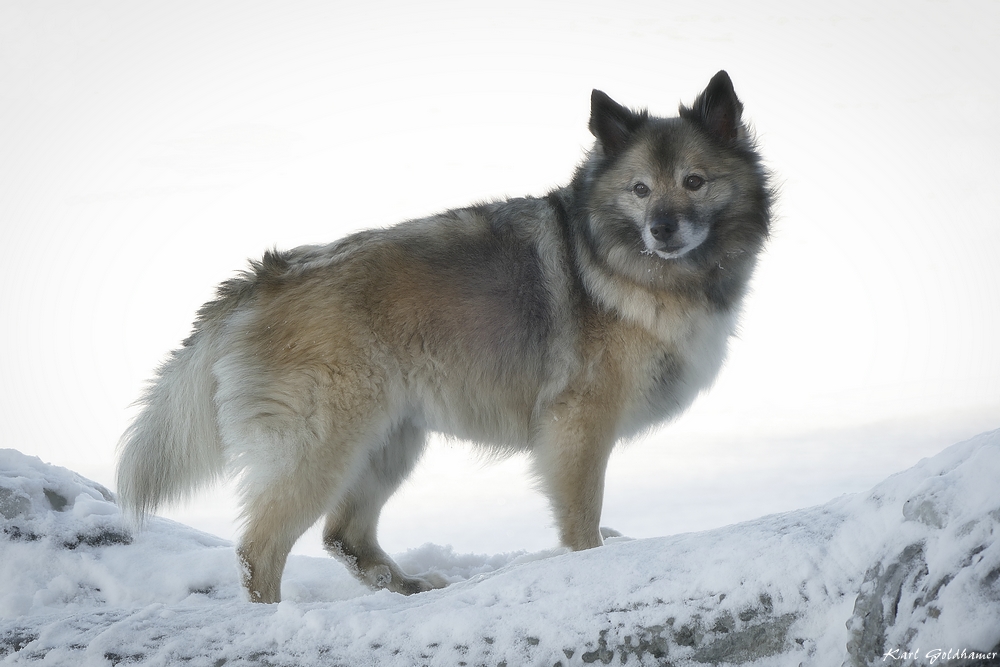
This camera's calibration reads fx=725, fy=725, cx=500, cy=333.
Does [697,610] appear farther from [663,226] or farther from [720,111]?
[720,111]

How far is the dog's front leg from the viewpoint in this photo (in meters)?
3.59

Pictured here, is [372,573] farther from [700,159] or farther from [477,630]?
[700,159]

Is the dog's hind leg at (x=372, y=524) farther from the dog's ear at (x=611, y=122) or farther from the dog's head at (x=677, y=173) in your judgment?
the dog's ear at (x=611, y=122)

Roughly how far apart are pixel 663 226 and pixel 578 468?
1264mm

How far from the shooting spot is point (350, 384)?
3381 mm

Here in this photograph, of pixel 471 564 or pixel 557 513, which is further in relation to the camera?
pixel 471 564

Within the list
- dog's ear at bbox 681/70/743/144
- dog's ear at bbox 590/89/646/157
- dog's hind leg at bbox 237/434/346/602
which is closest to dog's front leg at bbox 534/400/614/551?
dog's hind leg at bbox 237/434/346/602

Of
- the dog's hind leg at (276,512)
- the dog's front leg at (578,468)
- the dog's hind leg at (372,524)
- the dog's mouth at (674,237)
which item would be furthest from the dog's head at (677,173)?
the dog's hind leg at (276,512)

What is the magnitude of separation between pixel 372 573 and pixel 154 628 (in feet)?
5.18

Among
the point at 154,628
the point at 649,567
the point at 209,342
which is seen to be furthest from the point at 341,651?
the point at 209,342

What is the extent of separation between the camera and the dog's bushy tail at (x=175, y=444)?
356 cm

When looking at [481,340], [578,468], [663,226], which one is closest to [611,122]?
[663,226]

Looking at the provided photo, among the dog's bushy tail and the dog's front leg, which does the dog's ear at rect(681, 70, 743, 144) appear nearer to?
the dog's front leg

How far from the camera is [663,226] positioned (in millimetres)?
3561
